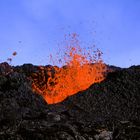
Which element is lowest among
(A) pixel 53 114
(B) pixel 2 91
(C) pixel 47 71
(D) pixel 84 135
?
(D) pixel 84 135

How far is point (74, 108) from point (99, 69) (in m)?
17.4

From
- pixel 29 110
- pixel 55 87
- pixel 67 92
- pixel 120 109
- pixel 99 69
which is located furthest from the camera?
pixel 99 69

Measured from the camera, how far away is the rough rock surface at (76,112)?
1509cm

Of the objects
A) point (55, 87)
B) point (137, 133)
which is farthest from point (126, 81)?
point (137, 133)

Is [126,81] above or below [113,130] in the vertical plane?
above

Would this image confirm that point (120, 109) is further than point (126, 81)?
No

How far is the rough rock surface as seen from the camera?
594 inches

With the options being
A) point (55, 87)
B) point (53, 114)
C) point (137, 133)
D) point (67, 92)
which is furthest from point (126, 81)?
point (137, 133)

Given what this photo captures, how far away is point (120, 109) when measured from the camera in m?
23.5

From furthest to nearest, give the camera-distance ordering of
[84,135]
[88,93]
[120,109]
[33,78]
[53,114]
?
[33,78] < [88,93] < [120,109] < [53,114] < [84,135]

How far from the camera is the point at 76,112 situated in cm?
2145

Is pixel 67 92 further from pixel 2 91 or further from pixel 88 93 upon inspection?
pixel 2 91

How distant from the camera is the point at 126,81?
27422mm

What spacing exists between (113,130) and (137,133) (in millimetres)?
1143
